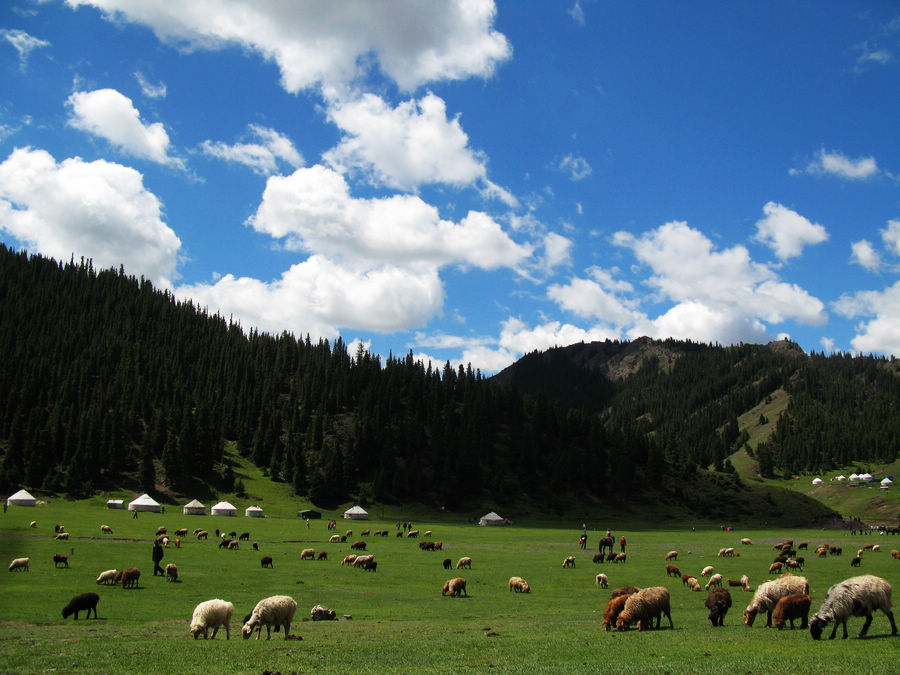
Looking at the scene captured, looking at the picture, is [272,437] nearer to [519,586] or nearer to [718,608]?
[519,586]

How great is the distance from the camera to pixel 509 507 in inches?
5743

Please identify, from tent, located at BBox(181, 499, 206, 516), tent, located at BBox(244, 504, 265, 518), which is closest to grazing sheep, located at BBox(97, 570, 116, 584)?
tent, located at BBox(181, 499, 206, 516)

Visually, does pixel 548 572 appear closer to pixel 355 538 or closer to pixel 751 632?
pixel 751 632

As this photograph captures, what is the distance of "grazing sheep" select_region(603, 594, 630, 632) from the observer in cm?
2388

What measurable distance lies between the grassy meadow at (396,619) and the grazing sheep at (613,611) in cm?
55

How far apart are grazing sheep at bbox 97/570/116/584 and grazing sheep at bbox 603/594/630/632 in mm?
28224

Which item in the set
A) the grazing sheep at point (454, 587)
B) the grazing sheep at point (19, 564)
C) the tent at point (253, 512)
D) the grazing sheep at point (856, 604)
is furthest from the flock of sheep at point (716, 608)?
the tent at point (253, 512)

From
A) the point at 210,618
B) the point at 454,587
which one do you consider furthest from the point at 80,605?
the point at 454,587

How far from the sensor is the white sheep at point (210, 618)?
2236 centimetres

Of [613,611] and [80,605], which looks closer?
[613,611]

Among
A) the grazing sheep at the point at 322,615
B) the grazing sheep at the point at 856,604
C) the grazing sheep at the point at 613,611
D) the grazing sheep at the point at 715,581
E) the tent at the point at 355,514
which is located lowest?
the tent at the point at 355,514

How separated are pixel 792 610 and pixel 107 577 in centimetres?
3544

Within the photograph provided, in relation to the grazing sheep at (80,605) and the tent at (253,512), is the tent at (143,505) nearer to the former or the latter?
the tent at (253,512)

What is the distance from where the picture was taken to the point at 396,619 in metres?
27.2
